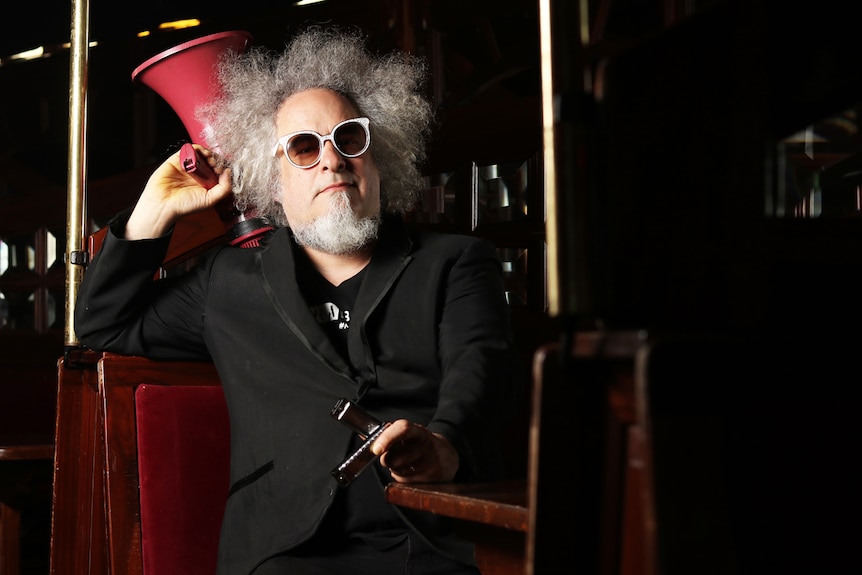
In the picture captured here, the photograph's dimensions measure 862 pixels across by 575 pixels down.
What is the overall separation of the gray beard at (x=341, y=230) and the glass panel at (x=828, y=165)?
108 cm

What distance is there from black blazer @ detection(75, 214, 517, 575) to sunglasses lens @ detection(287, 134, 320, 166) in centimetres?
17

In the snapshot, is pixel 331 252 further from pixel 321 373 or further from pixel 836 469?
pixel 836 469

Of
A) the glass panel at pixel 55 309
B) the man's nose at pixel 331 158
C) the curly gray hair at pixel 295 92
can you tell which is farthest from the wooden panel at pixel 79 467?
the glass panel at pixel 55 309

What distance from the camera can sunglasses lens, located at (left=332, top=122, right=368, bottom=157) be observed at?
2.31 m

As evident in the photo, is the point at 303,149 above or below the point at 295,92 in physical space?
below

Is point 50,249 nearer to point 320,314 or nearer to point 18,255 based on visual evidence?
point 18,255

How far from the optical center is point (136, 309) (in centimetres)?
226

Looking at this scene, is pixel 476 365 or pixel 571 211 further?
pixel 476 365

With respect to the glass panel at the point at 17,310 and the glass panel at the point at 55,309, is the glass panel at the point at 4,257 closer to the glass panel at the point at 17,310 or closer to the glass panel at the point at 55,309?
the glass panel at the point at 17,310

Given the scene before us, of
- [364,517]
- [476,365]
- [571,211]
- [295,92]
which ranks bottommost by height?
[364,517]

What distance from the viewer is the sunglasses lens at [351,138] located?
231 cm

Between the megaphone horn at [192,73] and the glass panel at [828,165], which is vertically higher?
the megaphone horn at [192,73]

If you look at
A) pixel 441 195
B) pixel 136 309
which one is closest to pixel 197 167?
pixel 136 309

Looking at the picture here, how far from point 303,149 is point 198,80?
444 millimetres
